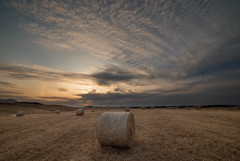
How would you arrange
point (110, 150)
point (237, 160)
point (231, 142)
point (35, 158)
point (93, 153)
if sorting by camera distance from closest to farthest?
point (237, 160) < point (35, 158) < point (93, 153) < point (110, 150) < point (231, 142)

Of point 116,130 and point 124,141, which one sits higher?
point 116,130

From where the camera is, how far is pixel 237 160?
4.47 metres

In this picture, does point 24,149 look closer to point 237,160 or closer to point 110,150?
point 110,150

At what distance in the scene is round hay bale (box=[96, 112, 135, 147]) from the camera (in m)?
5.56

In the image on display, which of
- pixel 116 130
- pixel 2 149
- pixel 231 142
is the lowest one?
pixel 2 149

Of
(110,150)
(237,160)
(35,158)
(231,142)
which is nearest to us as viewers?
(237,160)

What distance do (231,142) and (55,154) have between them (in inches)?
336

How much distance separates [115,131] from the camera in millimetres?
5734

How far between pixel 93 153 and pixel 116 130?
1344 mm

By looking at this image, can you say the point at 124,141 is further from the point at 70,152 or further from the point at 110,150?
the point at 70,152

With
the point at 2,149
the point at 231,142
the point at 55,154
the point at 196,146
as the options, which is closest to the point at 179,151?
the point at 196,146

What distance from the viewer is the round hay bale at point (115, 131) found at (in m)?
5.56

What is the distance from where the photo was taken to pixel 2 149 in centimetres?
579

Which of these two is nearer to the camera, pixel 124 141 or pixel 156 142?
pixel 124 141
